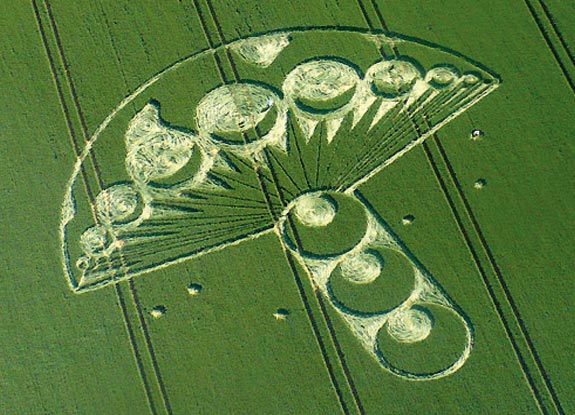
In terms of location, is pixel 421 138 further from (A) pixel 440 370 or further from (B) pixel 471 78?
(A) pixel 440 370

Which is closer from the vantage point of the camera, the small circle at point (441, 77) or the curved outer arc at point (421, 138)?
the curved outer arc at point (421, 138)

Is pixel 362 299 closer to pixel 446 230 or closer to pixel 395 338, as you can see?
pixel 395 338

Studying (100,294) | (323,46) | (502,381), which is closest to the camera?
(502,381)

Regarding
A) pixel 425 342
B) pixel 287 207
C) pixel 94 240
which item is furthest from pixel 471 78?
pixel 94 240

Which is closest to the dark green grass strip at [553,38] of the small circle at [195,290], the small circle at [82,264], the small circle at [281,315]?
the small circle at [281,315]

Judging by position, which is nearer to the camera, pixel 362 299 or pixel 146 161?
pixel 362 299

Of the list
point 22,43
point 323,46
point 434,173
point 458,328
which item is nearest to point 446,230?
point 434,173

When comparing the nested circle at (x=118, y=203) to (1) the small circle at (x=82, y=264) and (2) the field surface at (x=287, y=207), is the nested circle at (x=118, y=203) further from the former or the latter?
(1) the small circle at (x=82, y=264)

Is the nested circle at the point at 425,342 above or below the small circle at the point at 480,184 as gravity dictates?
below
